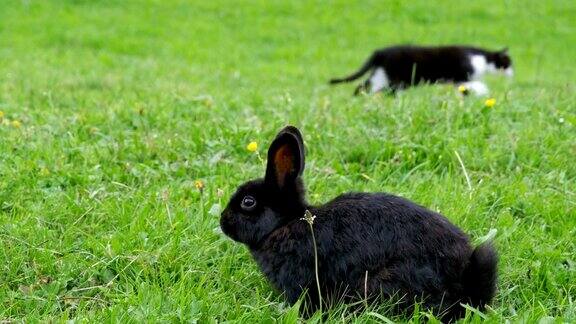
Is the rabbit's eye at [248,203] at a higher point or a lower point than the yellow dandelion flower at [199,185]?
higher

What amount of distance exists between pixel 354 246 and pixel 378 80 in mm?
7633

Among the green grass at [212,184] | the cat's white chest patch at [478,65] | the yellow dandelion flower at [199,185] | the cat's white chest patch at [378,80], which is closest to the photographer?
the green grass at [212,184]

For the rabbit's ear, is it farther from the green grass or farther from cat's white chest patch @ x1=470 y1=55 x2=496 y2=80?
cat's white chest patch @ x1=470 y1=55 x2=496 y2=80

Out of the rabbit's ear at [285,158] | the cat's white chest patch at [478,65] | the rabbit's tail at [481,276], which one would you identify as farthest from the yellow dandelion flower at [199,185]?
the cat's white chest patch at [478,65]

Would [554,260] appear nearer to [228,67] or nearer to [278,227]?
[278,227]

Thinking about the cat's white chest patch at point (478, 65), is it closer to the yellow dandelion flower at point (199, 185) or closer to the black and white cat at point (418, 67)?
the black and white cat at point (418, 67)

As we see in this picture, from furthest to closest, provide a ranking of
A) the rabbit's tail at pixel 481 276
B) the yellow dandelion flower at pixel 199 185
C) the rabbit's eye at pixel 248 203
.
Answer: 1. the yellow dandelion flower at pixel 199 185
2. the rabbit's eye at pixel 248 203
3. the rabbit's tail at pixel 481 276

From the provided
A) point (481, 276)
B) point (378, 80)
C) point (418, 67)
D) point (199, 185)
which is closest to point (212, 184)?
point (199, 185)

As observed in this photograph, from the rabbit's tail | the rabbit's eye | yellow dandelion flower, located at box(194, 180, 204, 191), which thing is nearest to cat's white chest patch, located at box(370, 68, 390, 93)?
yellow dandelion flower, located at box(194, 180, 204, 191)

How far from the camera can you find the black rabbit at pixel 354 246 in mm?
3428

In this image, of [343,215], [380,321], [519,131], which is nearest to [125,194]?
[343,215]

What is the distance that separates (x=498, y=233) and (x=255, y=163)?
64.4 inches

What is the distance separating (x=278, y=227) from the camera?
380 centimetres

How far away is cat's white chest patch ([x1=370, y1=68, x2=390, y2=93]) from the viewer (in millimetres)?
10839
